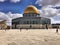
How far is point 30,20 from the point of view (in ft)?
301

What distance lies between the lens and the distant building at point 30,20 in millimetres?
89137

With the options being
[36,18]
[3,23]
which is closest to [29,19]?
[36,18]

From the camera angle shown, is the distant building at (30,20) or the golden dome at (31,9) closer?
the distant building at (30,20)

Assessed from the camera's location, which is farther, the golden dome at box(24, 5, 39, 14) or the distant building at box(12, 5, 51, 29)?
the golden dome at box(24, 5, 39, 14)

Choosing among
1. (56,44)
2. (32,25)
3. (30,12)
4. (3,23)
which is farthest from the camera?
(30,12)

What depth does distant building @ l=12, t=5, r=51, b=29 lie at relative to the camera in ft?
292

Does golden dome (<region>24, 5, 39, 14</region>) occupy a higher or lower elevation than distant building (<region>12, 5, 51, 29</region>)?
higher

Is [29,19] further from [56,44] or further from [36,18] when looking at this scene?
[56,44]

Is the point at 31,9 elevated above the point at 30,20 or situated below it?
above

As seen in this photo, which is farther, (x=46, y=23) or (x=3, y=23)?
(x=46, y=23)

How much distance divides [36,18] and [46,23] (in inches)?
194

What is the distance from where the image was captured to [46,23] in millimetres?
92250

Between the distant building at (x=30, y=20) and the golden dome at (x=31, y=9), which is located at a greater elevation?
the golden dome at (x=31, y=9)

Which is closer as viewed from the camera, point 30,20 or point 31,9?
point 30,20
